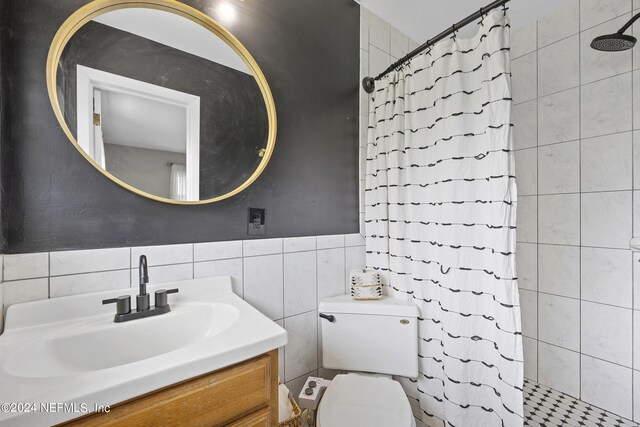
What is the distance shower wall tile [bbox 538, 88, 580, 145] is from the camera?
5.53 feet

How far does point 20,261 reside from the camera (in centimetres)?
78

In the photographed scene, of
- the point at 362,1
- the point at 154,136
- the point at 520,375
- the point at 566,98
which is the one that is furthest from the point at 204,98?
the point at 566,98

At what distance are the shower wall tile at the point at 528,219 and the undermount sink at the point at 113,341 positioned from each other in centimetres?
206

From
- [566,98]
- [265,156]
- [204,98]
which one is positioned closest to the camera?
[204,98]

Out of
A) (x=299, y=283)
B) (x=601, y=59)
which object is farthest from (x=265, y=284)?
(x=601, y=59)

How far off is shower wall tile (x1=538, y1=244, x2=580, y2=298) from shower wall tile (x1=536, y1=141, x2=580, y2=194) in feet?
1.28

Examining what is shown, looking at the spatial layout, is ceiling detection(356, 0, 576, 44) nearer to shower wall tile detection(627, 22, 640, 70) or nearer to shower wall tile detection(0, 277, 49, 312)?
shower wall tile detection(627, 22, 640, 70)

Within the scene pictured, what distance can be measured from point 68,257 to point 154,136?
0.50m

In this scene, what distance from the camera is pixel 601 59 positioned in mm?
1577

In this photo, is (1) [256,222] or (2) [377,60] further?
(2) [377,60]

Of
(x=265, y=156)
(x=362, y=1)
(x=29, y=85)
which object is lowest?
(x=265, y=156)

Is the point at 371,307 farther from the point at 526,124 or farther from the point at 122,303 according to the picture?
the point at 526,124

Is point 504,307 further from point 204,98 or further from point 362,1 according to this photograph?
point 362,1

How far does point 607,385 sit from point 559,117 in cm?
167
